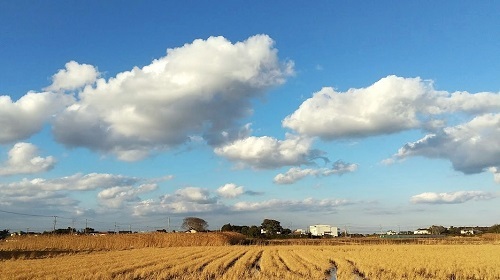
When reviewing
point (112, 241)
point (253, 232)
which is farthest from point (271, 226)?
point (112, 241)

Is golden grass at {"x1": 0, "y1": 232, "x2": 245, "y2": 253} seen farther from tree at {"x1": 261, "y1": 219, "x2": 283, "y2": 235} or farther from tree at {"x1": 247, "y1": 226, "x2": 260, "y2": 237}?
tree at {"x1": 261, "y1": 219, "x2": 283, "y2": 235}

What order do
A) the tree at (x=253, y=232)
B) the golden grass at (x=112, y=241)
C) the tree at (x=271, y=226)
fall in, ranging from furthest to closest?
the tree at (x=271, y=226) < the tree at (x=253, y=232) < the golden grass at (x=112, y=241)

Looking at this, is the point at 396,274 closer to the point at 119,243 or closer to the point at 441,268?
the point at 441,268

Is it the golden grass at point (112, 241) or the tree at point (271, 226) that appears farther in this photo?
the tree at point (271, 226)

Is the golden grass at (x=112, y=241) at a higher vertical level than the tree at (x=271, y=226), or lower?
lower

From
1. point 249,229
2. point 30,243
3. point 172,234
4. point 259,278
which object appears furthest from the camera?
point 249,229

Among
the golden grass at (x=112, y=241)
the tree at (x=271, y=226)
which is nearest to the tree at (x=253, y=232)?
the tree at (x=271, y=226)

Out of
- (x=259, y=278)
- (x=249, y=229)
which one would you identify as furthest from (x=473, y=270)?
(x=249, y=229)

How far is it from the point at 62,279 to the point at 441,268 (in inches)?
883

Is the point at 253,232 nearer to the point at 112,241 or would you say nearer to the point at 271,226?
the point at 271,226

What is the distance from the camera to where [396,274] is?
26.8 metres

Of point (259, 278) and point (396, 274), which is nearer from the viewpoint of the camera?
point (259, 278)

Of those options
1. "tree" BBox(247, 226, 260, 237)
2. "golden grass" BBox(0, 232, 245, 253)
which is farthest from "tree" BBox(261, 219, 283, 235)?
"golden grass" BBox(0, 232, 245, 253)

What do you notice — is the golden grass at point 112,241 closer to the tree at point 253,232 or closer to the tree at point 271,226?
the tree at point 253,232
